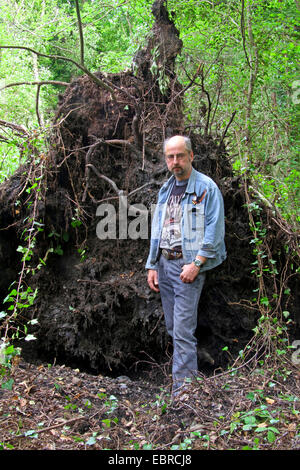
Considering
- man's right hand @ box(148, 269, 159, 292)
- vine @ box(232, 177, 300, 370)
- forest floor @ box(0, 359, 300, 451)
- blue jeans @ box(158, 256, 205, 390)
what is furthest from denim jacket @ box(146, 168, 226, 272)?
forest floor @ box(0, 359, 300, 451)

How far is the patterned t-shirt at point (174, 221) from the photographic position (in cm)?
370

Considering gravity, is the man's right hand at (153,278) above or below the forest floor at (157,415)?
above

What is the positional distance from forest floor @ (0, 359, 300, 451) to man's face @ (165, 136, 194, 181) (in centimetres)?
184

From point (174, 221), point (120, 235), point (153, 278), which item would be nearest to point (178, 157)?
point (174, 221)

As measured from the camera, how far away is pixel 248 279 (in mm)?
4633

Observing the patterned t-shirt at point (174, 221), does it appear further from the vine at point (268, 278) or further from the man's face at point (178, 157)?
the vine at point (268, 278)

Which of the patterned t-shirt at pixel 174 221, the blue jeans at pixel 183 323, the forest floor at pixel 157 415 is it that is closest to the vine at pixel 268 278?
the forest floor at pixel 157 415

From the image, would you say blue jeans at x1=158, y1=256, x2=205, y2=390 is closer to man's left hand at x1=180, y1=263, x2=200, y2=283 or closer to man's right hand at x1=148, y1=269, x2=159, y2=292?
man's left hand at x1=180, y1=263, x2=200, y2=283

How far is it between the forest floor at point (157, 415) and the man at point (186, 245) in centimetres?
36

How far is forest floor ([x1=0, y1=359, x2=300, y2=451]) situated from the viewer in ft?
8.81

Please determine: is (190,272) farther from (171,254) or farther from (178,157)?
(178,157)

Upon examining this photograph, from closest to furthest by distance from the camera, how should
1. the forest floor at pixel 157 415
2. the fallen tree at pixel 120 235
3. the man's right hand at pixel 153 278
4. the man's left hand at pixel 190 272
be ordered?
the forest floor at pixel 157 415
the man's left hand at pixel 190 272
the man's right hand at pixel 153 278
the fallen tree at pixel 120 235

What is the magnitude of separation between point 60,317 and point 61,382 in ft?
4.04
